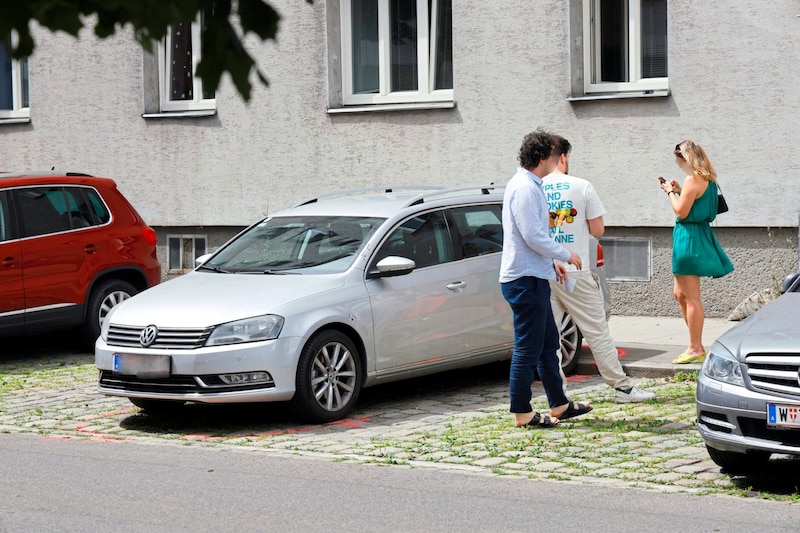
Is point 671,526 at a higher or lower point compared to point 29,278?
lower

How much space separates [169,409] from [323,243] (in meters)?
1.68

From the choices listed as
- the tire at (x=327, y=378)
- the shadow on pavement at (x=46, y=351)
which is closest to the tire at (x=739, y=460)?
the tire at (x=327, y=378)

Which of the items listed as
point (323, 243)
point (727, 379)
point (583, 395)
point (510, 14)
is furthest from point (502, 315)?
point (510, 14)

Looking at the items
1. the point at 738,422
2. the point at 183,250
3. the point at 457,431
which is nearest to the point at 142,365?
the point at 457,431

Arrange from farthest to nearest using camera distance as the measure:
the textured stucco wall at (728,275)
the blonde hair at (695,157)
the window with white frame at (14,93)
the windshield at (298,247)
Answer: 1. the window with white frame at (14,93)
2. the textured stucco wall at (728,275)
3. the blonde hair at (695,157)
4. the windshield at (298,247)

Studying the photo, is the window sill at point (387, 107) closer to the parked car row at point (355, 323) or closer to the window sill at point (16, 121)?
the parked car row at point (355, 323)

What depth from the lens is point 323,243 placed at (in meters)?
10.1

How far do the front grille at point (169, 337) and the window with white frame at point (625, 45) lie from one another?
7248 millimetres

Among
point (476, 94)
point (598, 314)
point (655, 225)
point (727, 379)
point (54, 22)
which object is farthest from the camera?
point (476, 94)

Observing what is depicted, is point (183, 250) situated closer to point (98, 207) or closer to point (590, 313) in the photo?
point (98, 207)

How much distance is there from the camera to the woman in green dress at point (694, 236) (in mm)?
11047

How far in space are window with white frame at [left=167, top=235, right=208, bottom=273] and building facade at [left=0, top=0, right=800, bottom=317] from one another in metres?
0.03

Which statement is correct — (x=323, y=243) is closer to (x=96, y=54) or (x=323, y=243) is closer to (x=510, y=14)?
(x=510, y=14)

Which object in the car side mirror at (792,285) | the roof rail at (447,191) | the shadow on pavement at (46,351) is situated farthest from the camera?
the shadow on pavement at (46,351)
